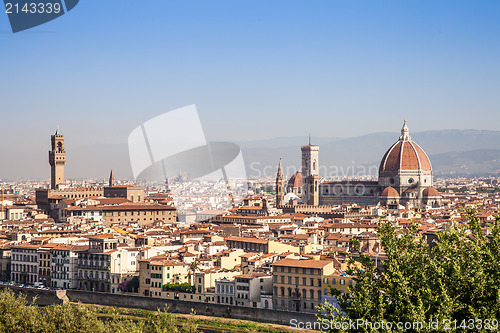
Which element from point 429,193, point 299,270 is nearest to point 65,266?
point 299,270

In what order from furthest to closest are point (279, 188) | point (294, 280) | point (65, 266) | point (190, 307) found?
1. point (279, 188)
2. point (65, 266)
3. point (190, 307)
4. point (294, 280)

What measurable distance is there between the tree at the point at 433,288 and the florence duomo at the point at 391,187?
5928 centimetres

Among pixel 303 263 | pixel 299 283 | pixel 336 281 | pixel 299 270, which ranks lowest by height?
pixel 299 283

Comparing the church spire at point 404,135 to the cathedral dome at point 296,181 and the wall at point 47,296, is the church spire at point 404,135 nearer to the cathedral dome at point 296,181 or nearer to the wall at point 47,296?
the cathedral dome at point 296,181

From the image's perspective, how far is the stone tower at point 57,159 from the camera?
6750cm

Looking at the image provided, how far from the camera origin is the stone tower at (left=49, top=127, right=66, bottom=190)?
67.5m

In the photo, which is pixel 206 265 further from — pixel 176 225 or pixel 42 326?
pixel 176 225

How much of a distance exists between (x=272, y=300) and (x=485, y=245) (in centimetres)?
1687

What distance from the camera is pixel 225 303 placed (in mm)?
27625

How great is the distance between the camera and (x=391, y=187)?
240 ft

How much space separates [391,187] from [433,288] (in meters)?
63.8

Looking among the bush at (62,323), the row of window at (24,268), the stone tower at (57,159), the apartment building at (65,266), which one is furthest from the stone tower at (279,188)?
the bush at (62,323)

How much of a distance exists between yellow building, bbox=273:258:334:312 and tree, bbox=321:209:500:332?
1456cm

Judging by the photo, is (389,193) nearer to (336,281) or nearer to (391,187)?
(391,187)
